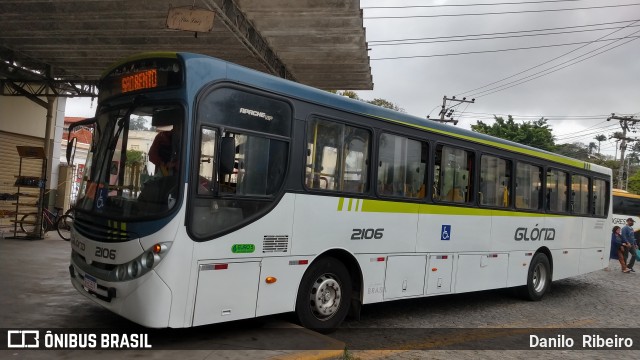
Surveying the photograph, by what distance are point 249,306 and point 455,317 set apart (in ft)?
14.2

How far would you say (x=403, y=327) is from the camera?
283 inches

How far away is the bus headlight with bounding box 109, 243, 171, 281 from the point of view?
460 cm

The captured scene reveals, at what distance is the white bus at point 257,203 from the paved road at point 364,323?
0.43m

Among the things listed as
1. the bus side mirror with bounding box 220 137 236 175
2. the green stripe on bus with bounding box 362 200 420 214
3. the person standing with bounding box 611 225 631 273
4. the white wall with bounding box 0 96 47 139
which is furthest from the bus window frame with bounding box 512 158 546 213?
the white wall with bounding box 0 96 47 139

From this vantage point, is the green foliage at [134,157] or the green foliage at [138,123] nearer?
the green foliage at [134,157]

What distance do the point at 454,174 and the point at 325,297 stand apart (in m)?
3.29

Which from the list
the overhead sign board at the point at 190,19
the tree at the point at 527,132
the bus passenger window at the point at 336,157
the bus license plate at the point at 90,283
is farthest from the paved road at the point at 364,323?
the tree at the point at 527,132

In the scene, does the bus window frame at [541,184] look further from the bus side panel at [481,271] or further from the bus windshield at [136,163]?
the bus windshield at [136,163]

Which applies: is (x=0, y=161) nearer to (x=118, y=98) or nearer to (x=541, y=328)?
(x=118, y=98)

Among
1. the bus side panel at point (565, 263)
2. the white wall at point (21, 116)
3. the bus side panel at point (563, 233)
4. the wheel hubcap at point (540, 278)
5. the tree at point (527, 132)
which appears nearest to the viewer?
the wheel hubcap at point (540, 278)

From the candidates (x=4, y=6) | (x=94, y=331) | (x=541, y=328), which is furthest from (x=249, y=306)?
(x=4, y=6)

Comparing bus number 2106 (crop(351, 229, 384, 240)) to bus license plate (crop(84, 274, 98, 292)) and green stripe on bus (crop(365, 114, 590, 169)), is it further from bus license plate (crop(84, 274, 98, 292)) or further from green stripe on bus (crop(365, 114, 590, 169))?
bus license plate (crop(84, 274, 98, 292))

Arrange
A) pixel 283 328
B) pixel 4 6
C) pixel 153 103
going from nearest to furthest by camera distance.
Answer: pixel 153 103, pixel 283 328, pixel 4 6

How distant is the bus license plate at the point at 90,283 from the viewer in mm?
5062
